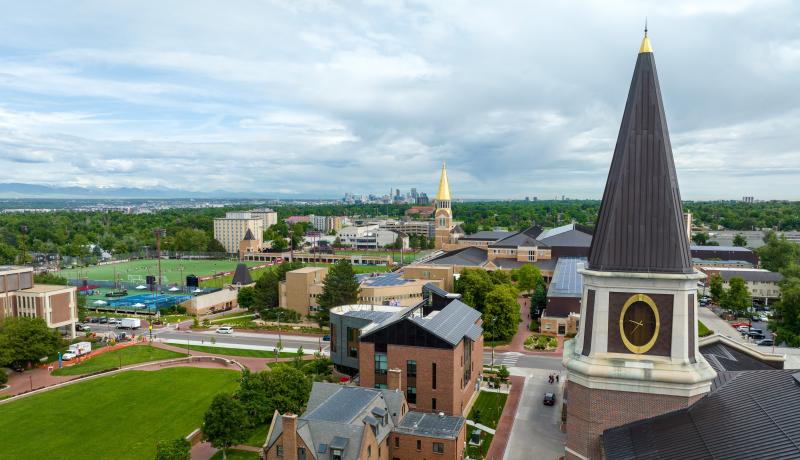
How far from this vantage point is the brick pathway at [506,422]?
38250mm

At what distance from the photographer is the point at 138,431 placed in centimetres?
4253

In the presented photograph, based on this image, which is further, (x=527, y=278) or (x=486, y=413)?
(x=527, y=278)

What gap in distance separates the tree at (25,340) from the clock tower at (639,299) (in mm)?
62912

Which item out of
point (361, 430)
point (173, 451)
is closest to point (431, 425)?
point (361, 430)

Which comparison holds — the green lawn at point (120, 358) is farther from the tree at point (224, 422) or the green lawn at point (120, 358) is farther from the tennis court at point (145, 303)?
the tree at point (224, 422)

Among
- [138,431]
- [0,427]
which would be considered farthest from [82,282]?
[138,431]

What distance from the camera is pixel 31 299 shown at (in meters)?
69.4

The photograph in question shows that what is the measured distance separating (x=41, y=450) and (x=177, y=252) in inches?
6073

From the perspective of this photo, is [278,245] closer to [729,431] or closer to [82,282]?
[82,282]

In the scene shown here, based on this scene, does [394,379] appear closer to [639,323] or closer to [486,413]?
[486,413]

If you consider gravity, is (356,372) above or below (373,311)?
below

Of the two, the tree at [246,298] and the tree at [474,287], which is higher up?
the tree at [474,287]

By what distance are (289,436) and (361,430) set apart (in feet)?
14.0

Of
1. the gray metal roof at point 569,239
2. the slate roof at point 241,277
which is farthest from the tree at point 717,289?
the slate roof at point 241,277
